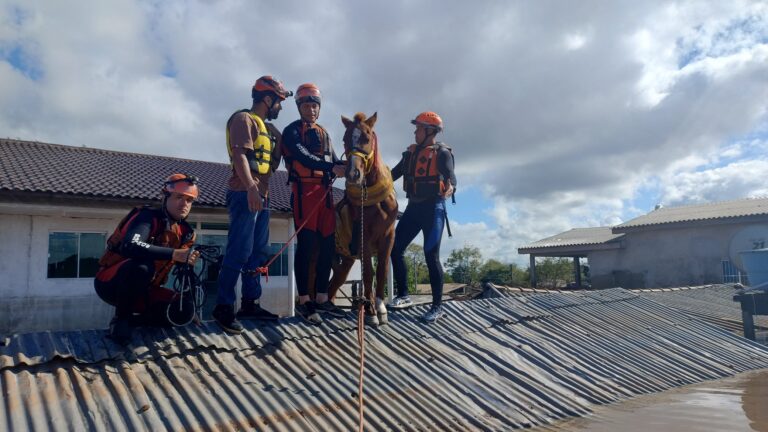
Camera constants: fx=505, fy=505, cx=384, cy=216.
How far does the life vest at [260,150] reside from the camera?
15.6 ft

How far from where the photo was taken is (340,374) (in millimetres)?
4324

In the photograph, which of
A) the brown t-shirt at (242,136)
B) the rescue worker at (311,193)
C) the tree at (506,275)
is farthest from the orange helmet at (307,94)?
the tree at (506,275)

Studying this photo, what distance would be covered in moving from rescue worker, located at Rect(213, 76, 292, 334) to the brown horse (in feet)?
2.60

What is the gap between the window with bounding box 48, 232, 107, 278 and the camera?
10422 millimetres

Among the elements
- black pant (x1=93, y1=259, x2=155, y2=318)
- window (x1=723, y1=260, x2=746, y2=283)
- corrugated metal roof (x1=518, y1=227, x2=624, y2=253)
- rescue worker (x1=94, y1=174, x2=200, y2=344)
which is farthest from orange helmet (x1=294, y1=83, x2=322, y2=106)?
corrugated metal roof (x1=518, y1=227, x2=624, y2=253)

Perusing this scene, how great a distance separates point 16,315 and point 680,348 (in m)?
11.7

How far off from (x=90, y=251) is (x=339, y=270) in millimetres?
7446

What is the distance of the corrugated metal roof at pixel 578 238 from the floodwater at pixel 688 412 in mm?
20142

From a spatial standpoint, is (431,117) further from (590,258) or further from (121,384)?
(590,258)

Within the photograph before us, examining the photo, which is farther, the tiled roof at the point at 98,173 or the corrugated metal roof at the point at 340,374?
the tiled roof at the point at 98,173

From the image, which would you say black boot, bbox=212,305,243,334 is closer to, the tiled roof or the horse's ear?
the horse's ear

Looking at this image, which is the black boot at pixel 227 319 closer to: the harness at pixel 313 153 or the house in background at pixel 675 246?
the harness at pixel 313 153

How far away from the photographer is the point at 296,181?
17.4 ft

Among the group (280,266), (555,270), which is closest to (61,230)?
(280,266)
